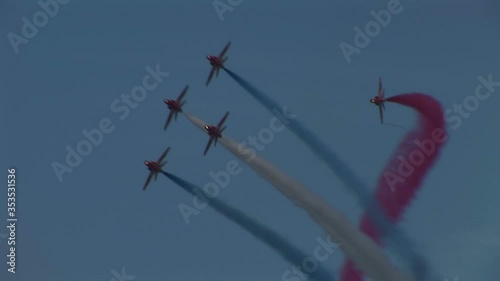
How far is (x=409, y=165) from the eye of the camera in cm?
1791

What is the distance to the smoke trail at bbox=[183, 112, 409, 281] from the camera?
17.1 m

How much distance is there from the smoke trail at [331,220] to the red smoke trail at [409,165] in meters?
0.51

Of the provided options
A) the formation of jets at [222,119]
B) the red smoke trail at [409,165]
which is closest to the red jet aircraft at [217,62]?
the formation of jets at [222,119]

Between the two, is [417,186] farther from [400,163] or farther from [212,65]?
[212,65]

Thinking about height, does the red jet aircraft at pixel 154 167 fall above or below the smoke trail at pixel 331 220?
below

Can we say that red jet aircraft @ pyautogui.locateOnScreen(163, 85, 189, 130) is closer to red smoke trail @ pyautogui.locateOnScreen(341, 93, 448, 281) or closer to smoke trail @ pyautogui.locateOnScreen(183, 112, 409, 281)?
smoke trail @ pyautogui.locateOnScreen(183, 112, 409, 281)

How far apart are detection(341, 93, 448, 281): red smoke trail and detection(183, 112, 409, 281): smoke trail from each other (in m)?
0.51

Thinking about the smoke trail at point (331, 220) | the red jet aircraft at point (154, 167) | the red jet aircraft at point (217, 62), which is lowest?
the red jet aircraft at point (154, 167)

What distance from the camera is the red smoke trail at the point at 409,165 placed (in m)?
17.8

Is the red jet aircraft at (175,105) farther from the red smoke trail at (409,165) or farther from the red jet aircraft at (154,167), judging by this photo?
the red smoke trail at (409,165)

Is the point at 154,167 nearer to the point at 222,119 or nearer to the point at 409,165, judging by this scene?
the point at 222,119

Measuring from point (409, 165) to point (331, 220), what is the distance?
261 cm

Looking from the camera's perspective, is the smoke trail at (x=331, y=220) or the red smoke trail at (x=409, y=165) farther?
the red smoke trail at (x=409, y=165)

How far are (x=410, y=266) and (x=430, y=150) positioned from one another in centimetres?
314
